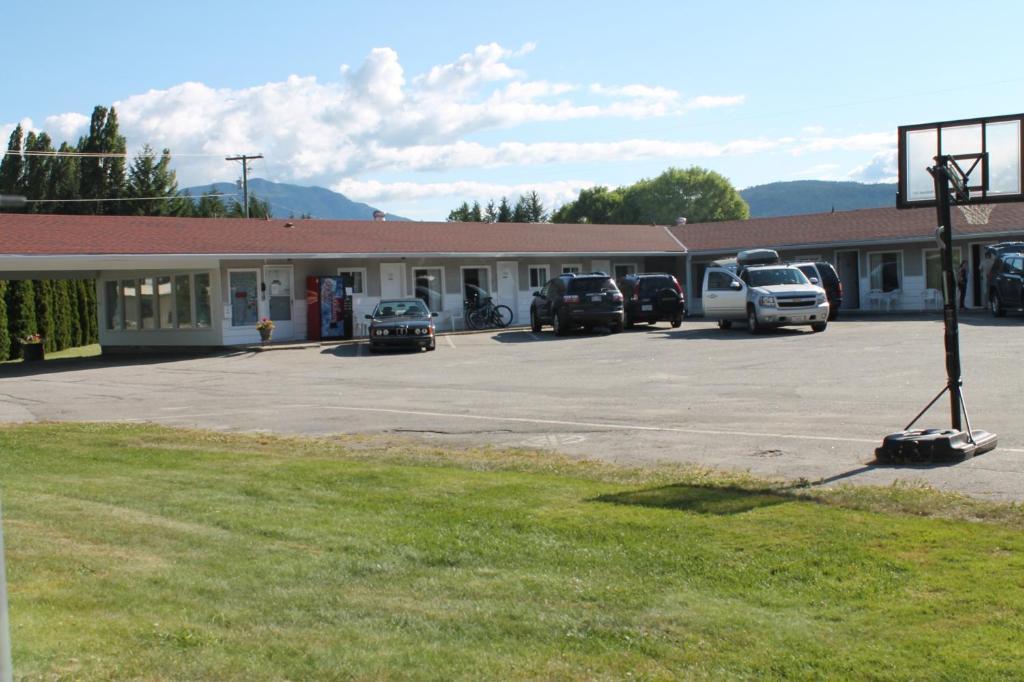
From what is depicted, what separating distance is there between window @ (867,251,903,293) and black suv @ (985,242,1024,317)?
7.57 meters

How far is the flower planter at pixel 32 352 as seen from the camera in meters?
31.4

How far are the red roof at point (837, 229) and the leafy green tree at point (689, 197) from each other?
248ft

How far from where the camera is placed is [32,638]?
4.95 metres

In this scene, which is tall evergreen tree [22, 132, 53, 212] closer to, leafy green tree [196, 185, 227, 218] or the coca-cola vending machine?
leafy green tree [196, 185, 227, 218]

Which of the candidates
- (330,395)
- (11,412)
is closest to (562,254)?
(330,395)

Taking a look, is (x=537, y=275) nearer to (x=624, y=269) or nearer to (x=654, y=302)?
(x=624, y=269)

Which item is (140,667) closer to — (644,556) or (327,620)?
(327,620)

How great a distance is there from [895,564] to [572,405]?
362 inches

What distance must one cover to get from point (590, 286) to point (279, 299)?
964 centimetres

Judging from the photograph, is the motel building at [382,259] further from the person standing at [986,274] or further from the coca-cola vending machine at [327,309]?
the coca-cola vending machine at [327,309]

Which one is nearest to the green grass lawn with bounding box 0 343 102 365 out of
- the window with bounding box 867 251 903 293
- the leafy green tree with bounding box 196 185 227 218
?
the leafy green tree with bounding box 196 185 227 218

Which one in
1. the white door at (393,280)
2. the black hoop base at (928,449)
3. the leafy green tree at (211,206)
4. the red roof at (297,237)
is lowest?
the black hoop base at (928,449)

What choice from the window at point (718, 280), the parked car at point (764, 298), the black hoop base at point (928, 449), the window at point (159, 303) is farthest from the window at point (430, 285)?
the black hoop base at point (928, 449)

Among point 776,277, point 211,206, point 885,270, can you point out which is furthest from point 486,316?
point 211,206
